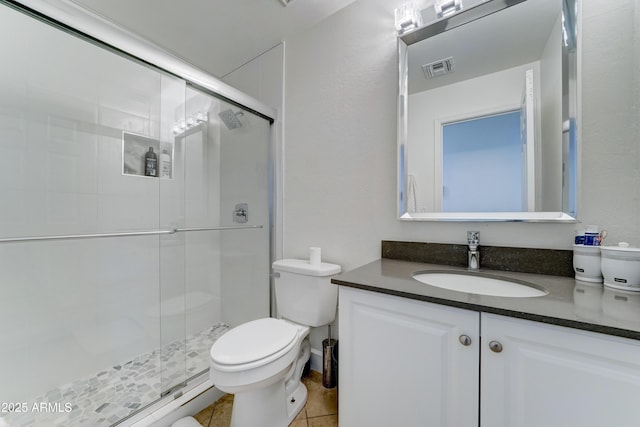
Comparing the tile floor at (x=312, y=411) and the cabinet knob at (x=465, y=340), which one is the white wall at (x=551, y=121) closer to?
the cabinet knob at (x=465, y=340)

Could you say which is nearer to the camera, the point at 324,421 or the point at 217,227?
the point at 324,421

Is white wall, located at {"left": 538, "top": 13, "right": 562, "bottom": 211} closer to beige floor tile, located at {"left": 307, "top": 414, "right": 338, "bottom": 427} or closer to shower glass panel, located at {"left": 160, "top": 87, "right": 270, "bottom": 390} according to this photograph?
beige floor tile, located at {"left": 307, "top": 414, "right": 338, "bottom": 427}

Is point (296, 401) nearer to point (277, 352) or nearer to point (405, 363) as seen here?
point (277, 352)

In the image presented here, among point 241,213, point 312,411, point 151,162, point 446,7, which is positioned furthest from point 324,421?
point 446,7

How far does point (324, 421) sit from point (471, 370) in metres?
0.90

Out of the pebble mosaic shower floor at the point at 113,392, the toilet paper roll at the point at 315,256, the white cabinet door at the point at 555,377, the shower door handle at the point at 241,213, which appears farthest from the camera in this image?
the shower door handle at the point at 241,213

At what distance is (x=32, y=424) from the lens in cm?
117

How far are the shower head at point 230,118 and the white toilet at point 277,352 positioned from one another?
3.70 ft

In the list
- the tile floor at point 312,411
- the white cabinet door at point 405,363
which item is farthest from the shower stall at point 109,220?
the white cabinet door at point 405,363

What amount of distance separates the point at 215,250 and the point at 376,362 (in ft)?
5.30

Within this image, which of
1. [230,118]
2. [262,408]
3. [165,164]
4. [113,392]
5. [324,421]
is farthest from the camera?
[230,118]

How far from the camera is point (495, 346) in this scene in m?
0.66

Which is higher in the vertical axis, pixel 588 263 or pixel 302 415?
pixel 588 263

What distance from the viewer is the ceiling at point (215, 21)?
4.91 ft
